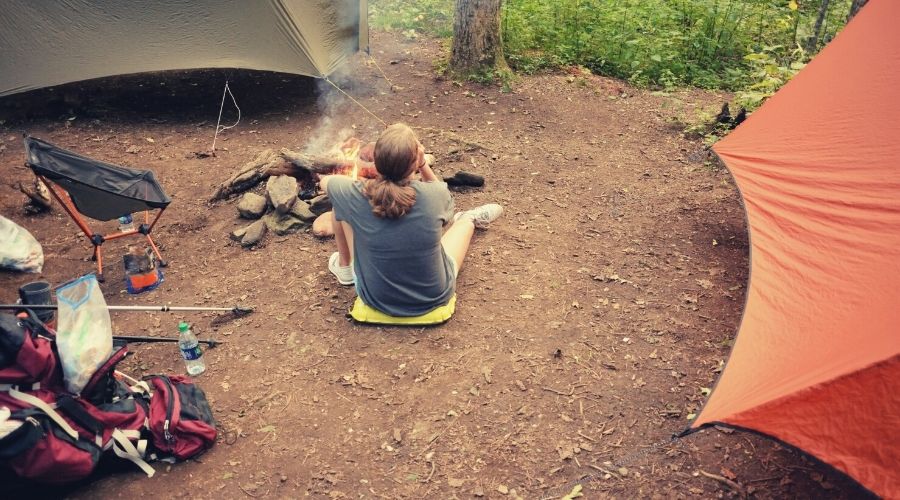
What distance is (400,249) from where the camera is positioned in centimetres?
385

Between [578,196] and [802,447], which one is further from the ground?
[802,447]

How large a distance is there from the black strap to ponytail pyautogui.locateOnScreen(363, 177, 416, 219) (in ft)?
5.95

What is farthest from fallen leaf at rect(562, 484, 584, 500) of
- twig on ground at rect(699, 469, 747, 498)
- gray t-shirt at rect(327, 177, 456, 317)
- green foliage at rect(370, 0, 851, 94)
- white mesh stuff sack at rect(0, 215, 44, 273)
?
green foliage at rect(370, 0, 851, 94)

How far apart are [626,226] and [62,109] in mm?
6848

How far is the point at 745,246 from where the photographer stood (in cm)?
488

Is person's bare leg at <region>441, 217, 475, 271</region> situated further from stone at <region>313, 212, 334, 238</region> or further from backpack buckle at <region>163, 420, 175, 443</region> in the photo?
backpack buckle at <region>163, 420, 175, 443</region>

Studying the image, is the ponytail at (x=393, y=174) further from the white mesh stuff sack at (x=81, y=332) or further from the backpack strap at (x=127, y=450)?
the backpack strap at (x=127, y=450)

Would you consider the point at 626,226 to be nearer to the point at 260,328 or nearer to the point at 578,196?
the point at 578,196

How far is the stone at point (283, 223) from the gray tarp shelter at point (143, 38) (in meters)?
2.27

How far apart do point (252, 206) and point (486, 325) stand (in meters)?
2.57

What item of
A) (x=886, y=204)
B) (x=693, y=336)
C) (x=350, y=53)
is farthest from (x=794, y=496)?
(x=350, y=53)

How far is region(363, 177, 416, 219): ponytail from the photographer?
12.1ft

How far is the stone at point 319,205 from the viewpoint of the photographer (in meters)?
5.44

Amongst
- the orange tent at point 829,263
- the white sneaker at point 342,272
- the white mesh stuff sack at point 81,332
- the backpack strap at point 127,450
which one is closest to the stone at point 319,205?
the white sneaker at point 342,272
